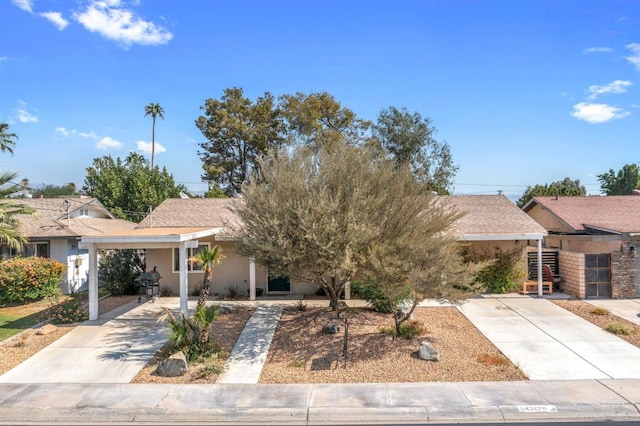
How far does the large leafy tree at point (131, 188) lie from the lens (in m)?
31.8

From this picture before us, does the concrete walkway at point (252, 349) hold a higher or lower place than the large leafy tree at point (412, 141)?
lower

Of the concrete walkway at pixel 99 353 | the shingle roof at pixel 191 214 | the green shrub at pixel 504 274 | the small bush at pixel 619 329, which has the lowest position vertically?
the concrete walkway at pixel 99 353

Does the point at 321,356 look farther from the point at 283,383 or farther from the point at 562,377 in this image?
the point at 562,377

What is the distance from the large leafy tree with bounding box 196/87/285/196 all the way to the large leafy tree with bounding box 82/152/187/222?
13.6 ft

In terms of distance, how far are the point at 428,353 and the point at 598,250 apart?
10.8 m

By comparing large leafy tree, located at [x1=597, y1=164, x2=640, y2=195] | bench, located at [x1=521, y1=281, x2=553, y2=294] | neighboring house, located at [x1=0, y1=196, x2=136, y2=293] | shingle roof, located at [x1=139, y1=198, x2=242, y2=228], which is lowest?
bench, located at [x1=521, y1=281, x2=553, y2=294]

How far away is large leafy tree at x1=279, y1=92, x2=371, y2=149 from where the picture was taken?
3388 centimetres

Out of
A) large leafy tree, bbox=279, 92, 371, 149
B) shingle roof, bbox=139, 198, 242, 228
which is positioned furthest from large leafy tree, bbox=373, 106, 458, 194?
shingle roof, bbox=139, 198, 242, 228

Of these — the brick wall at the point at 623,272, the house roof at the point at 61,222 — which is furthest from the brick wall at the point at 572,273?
the house roof at the point at 61,222

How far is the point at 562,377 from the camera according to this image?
848 centimetres

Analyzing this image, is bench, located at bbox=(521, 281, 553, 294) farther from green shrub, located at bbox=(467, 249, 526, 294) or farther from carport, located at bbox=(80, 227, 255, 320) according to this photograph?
carport, located at bbox=(80, 227, 255, 320)

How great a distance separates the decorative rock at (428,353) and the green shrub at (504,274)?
7932 mm

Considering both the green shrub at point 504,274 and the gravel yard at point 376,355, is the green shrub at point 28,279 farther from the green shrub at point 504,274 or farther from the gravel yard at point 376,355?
the green shrub at point 504,274

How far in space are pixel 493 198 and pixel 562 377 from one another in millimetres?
12899
